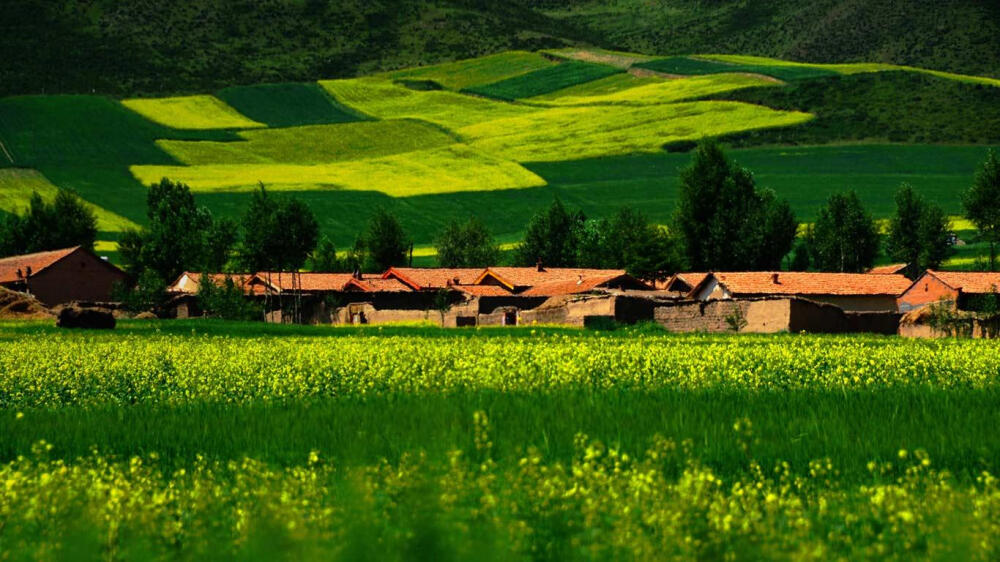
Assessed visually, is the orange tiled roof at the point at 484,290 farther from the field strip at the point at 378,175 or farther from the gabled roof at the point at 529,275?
the field strip at the point at 378,175

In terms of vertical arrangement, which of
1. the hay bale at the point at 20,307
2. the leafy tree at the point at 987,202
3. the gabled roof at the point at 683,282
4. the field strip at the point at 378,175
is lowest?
the hay bale at the point at 20,307

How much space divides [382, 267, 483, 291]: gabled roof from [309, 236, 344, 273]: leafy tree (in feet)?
71.7

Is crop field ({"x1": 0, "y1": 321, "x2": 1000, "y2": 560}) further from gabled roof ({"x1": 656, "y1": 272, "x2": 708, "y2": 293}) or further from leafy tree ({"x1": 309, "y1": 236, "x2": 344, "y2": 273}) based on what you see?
leafy tree ({"x1": 309, "y1": 236, "x2": 344, "y2": 273})

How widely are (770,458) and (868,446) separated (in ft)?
4.48

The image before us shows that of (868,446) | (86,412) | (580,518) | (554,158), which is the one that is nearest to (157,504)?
(580,518)

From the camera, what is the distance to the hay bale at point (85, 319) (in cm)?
5872

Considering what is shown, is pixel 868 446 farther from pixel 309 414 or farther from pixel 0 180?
pixel 0 180

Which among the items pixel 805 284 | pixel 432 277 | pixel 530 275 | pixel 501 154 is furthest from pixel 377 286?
pixel 501 154

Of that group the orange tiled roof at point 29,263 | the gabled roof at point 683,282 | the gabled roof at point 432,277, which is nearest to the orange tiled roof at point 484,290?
the gabled roof at point 432,277

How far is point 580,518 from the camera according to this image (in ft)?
32.4

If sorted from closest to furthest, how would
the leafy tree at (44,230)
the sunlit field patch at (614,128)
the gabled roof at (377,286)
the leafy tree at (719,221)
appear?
the gabled roof at (377,286)
the leafy tree at (719,221)
the leafy tree at (44,230)
the sunlit field patch at (614,128)

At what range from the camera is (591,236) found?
13312 cm

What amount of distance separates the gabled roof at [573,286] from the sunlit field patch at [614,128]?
7930 cm

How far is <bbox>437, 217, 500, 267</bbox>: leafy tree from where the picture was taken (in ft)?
432
